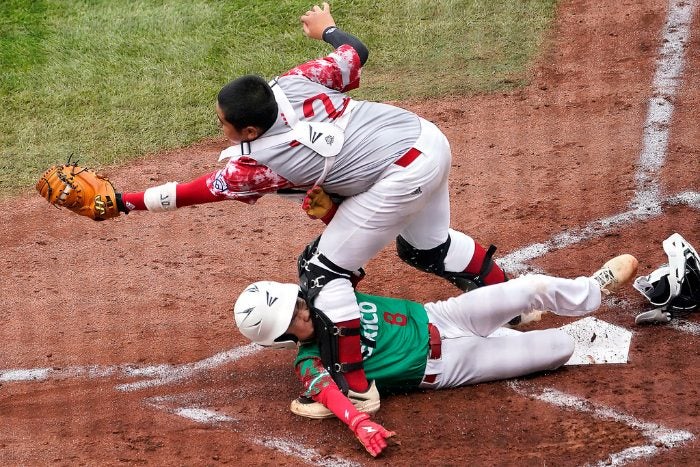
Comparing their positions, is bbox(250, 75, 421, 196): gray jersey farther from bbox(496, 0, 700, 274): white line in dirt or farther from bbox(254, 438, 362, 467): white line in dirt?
bbox(496, 0, 700, 274): white line in dirt

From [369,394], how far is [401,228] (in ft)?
2.71

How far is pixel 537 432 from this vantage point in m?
4.89

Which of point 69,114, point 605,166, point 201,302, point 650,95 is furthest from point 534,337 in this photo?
point 69,114

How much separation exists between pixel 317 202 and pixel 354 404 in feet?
3.24

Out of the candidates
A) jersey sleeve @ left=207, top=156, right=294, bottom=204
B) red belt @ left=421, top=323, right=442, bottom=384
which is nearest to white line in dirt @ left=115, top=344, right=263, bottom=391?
red belt @ left=421, top=323, right=442, bottom=384

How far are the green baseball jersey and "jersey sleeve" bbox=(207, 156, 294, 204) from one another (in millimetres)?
795

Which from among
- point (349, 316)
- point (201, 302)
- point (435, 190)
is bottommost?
point (201, 302)

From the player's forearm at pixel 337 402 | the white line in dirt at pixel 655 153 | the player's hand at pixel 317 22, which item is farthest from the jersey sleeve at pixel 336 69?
the white line in dirt at pixel 655 153

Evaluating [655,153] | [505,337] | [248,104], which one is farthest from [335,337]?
[655,153]

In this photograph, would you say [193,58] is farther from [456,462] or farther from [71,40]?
[456,462]

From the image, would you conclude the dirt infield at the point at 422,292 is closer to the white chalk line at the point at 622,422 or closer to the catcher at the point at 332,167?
the white chalk line at the point at 622,422

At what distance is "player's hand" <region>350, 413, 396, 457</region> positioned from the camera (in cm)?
472

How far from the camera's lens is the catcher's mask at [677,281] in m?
5.61

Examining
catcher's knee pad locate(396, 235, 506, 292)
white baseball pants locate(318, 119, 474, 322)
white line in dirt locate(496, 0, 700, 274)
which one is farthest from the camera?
white line in dirt locate(496, 0, 700, 274)
